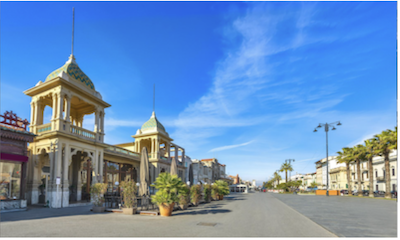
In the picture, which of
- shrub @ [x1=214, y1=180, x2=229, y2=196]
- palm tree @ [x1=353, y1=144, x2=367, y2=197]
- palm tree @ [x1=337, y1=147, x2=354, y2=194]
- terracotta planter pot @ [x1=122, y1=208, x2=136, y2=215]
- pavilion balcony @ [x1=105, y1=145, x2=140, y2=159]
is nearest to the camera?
terracotta planter pot @ [x1=122, y1=208, x2=136, y2=215]

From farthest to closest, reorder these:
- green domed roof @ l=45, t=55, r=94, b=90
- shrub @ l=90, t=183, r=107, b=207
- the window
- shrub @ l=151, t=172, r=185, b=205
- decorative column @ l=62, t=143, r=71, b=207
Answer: green domed roof @ l=45, t=55, r=94, b=90, decorative column @ l=62, t=143, r=71, b=207, the window, shrub @ l=90, t=183, r=107, b=207, shrub @ l=151, t=172, r=185, b=205

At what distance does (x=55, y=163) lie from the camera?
18.8 m

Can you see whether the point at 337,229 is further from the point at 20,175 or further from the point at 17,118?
the point at 17,118

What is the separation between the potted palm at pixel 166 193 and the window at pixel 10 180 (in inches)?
367

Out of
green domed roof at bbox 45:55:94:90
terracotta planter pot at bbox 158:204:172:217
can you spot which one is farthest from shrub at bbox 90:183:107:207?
green domed roof at bbox 45:55:94:90

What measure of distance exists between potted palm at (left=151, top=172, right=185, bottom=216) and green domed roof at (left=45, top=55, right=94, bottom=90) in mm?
12361

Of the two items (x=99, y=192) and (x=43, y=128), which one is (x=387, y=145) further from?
(x=43, y=128)

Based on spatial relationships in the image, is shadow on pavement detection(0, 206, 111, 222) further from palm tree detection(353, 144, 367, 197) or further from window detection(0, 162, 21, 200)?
palm tree detection(353, 144, 367, 197)

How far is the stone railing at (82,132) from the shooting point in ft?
68.3

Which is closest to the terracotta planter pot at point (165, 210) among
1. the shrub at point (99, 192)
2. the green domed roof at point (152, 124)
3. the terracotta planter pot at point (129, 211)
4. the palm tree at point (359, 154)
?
the terracotta planter pot at point (129, 211)

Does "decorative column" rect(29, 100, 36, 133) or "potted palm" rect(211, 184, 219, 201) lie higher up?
"decorative column" rect(29, 100, 36, 133)

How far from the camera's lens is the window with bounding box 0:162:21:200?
1648 cm

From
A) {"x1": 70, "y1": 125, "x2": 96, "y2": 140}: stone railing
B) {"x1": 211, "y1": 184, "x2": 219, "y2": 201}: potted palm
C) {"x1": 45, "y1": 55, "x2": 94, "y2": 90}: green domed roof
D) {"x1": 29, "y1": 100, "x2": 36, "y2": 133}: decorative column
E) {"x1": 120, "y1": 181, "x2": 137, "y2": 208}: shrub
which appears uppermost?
{"x1": 45, "y1": 55, "x2": 94, "y2": 90}: green domed roof

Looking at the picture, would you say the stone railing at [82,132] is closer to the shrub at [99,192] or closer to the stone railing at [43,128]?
the stone railing at [43,128]
